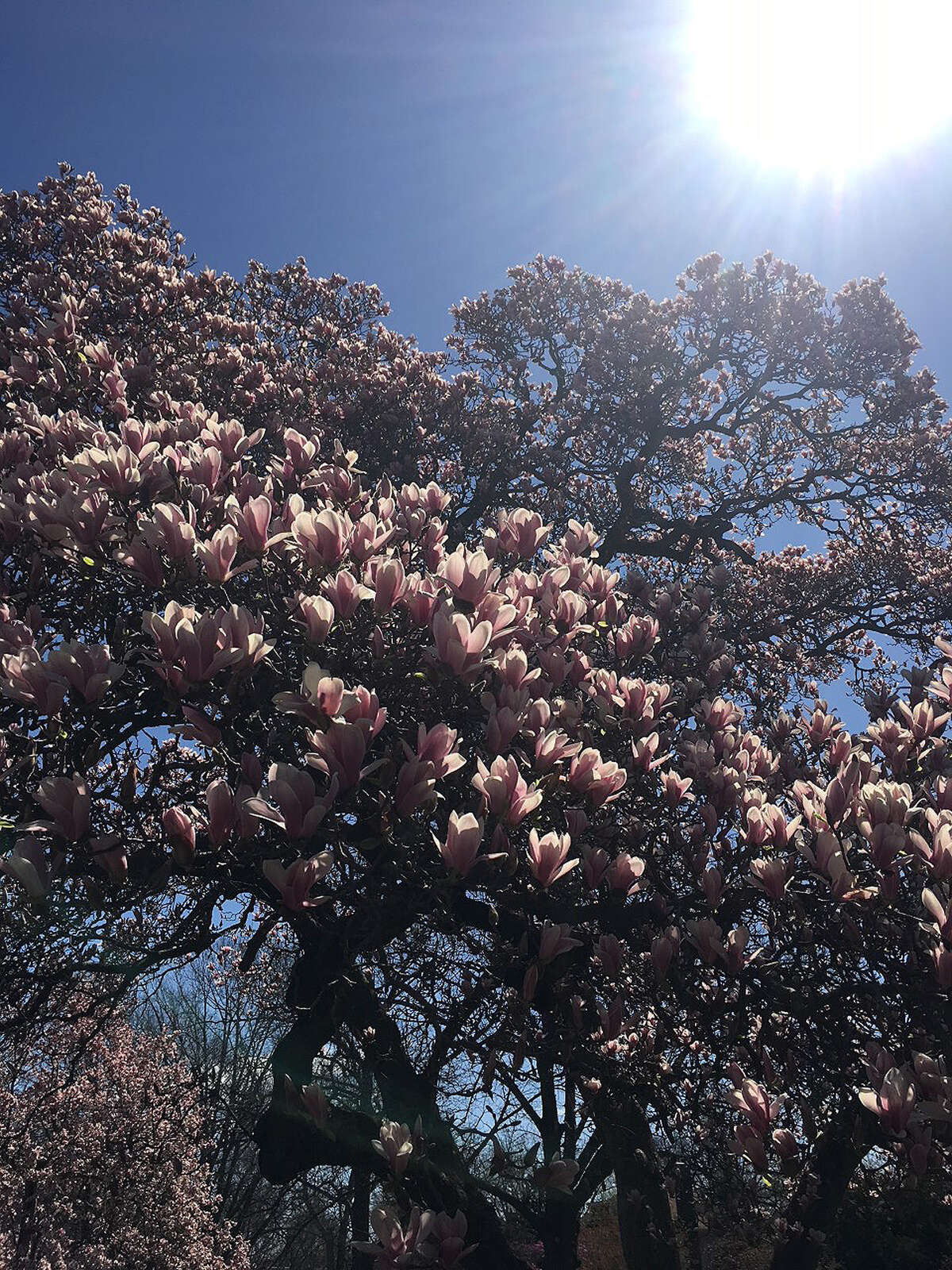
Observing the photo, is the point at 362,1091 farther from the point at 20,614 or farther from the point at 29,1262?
the point at 29,1262

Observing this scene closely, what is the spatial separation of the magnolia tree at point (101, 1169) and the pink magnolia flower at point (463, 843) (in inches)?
237

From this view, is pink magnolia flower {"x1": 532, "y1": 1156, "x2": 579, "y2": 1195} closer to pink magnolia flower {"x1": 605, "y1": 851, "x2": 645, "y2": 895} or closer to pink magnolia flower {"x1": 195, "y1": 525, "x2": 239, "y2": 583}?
pink magnolia flower {"x1": 605, "y1": 851, "x2": 645, "y2": 895}

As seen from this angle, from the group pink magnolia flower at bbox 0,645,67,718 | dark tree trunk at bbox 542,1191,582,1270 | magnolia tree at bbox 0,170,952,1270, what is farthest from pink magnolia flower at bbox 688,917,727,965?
dark tree trunk at bbox 542,1191,582,1270

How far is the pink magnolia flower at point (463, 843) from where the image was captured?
210cm

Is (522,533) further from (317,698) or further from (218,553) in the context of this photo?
(317,698)

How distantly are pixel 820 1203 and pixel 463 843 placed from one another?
121 inches

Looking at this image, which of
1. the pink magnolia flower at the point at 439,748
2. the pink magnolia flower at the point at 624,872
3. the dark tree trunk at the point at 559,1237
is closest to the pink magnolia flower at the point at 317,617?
the pink magnolia flower at the point at 439,748

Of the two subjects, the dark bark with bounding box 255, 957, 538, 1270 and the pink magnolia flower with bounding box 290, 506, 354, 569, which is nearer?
the pink magnolia flower with bounding box 290, 506, 354, 569

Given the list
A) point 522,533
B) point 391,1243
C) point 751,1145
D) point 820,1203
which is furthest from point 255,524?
point 820,1203

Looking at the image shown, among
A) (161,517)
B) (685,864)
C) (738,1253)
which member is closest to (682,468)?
(685,864)

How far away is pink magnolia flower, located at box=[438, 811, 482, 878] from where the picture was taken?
2100 millimetres

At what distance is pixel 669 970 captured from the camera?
2648 millimetres

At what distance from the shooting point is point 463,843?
6.91 feet

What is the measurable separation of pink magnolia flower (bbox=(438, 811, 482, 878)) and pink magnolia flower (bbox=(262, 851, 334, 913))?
32cm
